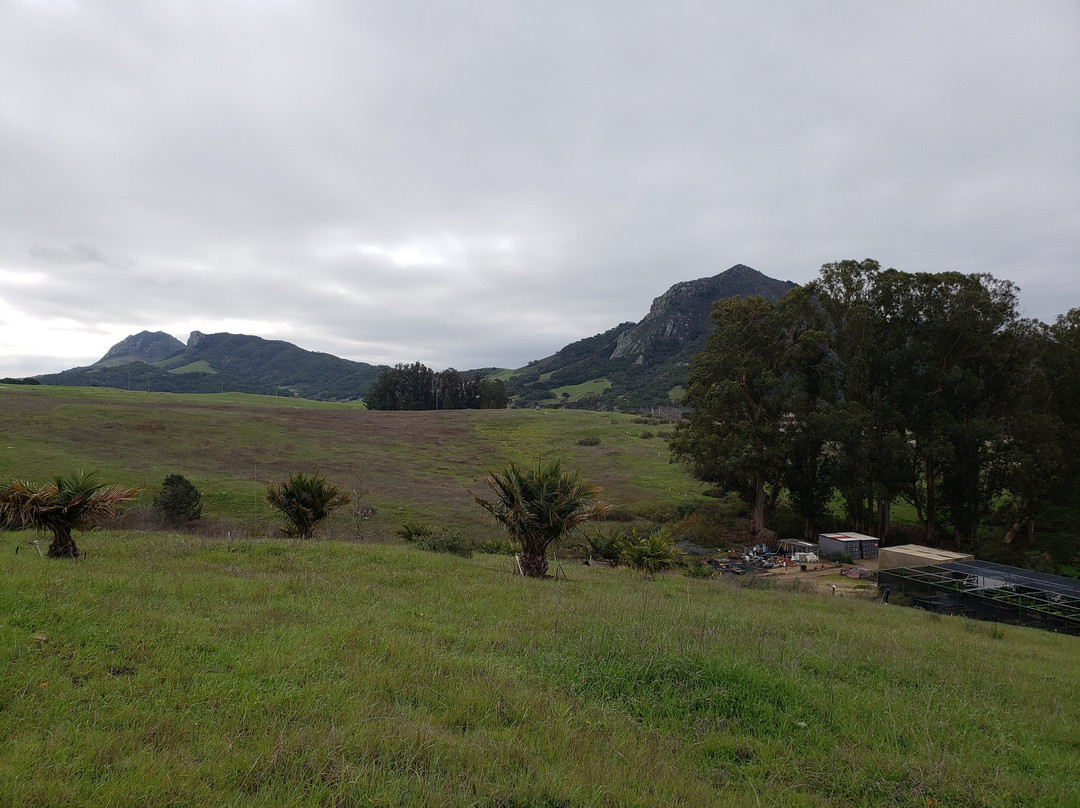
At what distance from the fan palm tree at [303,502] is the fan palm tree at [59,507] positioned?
619 centimetres

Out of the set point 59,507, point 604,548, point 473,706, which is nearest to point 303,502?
point 59,507

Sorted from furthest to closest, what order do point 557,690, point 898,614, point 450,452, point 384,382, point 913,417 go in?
point 384,382 → point 450,452 → point 913,417 → point 898,614 → point 557,690

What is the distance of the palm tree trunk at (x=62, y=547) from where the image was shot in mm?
9844

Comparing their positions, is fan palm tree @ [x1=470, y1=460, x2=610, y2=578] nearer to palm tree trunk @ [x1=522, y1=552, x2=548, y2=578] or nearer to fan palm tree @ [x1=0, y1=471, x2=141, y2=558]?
palm tree trunk @ [x1=522, y1=552, x2=548, y2=578]

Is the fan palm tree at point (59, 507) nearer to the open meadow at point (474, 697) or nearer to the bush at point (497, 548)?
the open meadow at point (474, 697)

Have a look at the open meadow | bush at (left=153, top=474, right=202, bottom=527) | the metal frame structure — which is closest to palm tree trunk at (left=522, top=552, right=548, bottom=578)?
the open meadow

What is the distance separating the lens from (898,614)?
13.9m

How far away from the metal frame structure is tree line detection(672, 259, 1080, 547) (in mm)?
7492

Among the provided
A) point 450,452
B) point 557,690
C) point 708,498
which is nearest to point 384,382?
point 450,452

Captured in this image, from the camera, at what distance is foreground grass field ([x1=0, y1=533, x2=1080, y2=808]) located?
328 cm

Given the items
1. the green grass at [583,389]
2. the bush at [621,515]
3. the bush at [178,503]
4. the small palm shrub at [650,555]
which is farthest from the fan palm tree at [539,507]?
the green grass at [583,389]

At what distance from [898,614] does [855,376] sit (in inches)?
748

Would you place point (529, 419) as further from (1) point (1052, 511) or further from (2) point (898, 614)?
(2) point (898, 614)

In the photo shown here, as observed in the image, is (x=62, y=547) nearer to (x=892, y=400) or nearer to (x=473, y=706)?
(x=473, y=706)
